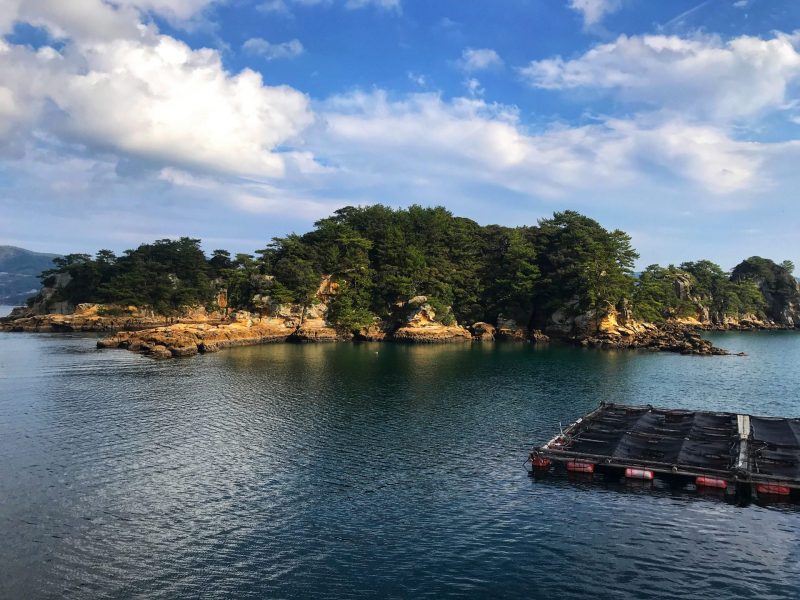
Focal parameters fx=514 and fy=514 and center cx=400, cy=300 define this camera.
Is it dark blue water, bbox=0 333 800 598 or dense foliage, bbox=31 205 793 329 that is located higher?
dense foliage, bbox=31 205 793 329

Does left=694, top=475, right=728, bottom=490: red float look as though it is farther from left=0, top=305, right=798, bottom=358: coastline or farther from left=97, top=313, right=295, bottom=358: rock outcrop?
left=97, top=313, right=295, bottom=358: rock outcrop

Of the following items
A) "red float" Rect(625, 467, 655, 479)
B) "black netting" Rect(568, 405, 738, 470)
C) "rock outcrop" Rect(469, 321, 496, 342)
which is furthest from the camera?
"rock outcrop" Rect(469, 321, 496, 342)

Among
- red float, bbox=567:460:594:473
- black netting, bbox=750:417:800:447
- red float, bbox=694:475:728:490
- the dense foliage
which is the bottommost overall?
red float, bbox=567:460:594:473

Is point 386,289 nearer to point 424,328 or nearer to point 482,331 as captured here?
point 424,328

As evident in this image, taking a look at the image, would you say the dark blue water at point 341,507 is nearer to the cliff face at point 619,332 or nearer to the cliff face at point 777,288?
the cliff face at point 619,332

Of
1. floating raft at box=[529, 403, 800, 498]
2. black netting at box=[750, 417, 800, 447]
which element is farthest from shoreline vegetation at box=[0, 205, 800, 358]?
floating raft at box=[529, 403, 800, 498]

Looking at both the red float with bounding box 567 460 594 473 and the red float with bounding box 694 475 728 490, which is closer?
the red float with bounding box 694 475 728 490

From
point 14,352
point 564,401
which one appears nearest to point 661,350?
point 564,401

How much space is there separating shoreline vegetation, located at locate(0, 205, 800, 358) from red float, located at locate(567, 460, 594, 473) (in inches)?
3249

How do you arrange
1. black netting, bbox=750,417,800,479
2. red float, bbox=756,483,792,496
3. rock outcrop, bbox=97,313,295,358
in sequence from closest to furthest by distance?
red float, bbox=756,483,792,496 < black netting, bbox=750,417,800,479 < rock outcrop, bbox=97,313,295,358

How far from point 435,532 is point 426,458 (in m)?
11.6

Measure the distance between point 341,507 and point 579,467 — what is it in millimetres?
17062

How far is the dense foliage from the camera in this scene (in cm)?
12412

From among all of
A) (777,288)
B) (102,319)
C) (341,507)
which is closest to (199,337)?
(102,319)
